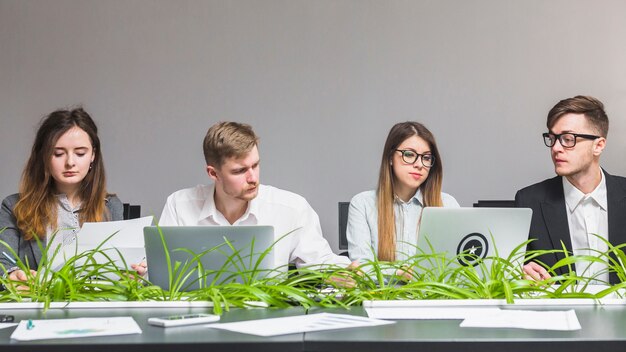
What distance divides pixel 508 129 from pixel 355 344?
406 centimetres

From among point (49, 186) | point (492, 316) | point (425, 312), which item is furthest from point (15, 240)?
point (492, 316)

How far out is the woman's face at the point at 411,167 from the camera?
3.54 m

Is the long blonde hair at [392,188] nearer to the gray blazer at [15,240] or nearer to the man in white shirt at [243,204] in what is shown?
the man in white shirt at [243,204]

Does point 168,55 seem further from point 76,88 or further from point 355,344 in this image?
point 355,344

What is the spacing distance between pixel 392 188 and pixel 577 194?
2.57ft

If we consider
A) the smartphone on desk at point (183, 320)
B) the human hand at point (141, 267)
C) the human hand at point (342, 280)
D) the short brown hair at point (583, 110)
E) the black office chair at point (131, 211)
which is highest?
the short brown hair at point (583, 110)

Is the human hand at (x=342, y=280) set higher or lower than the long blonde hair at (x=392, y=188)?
lower

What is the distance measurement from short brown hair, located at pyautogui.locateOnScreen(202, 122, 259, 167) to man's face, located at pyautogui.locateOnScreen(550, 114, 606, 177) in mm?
1202

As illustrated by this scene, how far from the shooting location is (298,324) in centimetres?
147

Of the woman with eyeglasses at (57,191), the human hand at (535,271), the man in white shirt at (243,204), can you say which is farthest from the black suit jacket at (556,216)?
the woman with eyeglasses at (57,191)

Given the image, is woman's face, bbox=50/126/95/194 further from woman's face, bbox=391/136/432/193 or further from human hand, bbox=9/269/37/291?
woman's face, bbox=391/136/432/193

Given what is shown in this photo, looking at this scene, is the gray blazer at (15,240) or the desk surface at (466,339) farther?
the gray blazer at (15,240)

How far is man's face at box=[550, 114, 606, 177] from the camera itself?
10.7ft

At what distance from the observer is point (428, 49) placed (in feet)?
16.9
